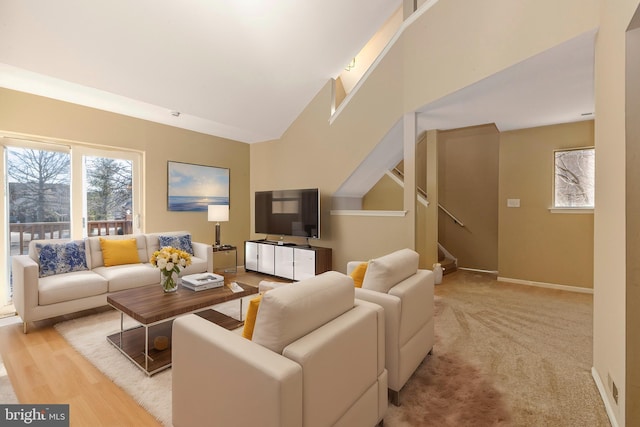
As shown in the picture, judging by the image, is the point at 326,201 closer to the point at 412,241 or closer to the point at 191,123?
the point at 412,241

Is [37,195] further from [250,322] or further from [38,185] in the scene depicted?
[250,322]

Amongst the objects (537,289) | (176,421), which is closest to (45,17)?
(176,421)

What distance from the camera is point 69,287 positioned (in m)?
3.13

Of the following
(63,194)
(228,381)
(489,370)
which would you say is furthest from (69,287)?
(489,370)

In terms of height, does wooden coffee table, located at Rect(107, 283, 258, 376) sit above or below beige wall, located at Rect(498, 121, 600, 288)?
below

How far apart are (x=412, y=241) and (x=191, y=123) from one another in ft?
13.2

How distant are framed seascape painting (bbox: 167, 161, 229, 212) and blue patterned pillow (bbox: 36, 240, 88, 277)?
5.26ft

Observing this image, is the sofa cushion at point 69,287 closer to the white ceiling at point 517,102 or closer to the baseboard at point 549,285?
the white ceiling at point 517,102

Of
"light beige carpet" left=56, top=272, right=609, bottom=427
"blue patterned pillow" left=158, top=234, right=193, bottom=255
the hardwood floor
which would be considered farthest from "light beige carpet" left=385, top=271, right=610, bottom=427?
"blue patterned pillow" left=158, top=234, right=193, bottom=255

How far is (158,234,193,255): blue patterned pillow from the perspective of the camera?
14.4ft

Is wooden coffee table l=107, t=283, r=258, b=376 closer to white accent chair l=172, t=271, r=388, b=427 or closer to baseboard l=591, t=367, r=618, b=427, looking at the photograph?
white accent chair l=172, t=271, r=388, b=427

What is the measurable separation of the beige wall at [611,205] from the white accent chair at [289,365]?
1.32 m

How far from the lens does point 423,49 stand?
372 centimetres

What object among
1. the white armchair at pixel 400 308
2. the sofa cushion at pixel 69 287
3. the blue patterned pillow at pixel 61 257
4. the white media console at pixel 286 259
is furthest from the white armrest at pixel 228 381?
the white media console at pixel 286 259
